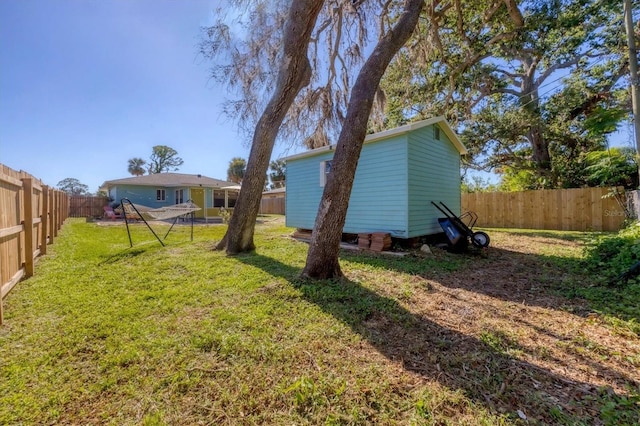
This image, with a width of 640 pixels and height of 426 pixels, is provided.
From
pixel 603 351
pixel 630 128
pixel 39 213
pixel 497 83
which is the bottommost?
pixel 603 351

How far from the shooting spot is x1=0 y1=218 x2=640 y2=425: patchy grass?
5.15ft

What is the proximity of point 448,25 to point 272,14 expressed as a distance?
21.7 feet

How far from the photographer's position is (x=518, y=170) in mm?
12891

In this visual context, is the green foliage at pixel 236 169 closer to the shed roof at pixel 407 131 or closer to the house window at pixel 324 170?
the shed roof at pixel 407 131

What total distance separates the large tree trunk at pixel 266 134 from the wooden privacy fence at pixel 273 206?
1738 cm

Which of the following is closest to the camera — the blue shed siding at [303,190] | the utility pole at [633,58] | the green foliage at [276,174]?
the utility pole at [633,58]

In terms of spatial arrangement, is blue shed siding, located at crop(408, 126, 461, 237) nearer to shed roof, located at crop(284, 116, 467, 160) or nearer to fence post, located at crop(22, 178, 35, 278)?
shed roof, located at crop(284, 116, 467, 160)

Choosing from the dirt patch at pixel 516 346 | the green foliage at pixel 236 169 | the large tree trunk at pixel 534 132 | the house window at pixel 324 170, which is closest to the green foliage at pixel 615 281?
the dirt patch at pixel 516 346

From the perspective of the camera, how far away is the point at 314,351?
7.01ft

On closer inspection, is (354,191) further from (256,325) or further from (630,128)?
(630,128)

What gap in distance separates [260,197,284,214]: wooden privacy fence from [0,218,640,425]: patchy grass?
19303 mm

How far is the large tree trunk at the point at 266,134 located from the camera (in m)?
5.50

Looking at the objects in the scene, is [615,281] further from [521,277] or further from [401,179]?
[401,179]

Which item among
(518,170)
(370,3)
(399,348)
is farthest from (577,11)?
(399,348)
